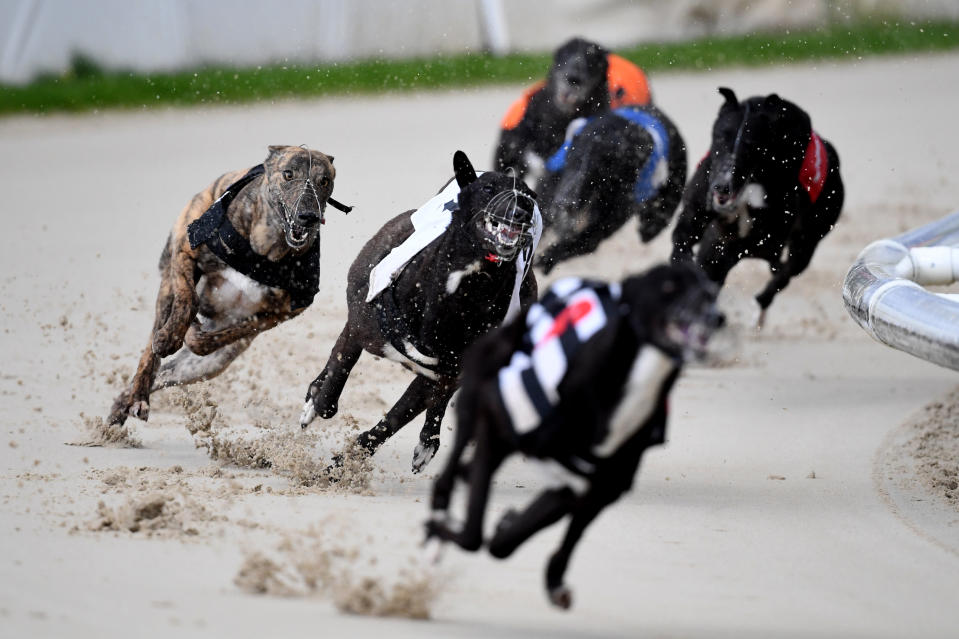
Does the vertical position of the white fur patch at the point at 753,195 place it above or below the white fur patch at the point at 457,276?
above

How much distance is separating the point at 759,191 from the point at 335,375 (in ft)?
6.07

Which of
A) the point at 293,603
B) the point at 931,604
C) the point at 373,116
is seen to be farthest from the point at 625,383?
the point at 373,116

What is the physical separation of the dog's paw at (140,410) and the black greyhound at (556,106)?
2.42 meters

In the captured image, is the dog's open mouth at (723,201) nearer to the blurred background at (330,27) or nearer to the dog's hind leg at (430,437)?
the dog's hind leg at (430,437)

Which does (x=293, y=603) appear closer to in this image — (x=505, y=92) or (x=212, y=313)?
(x=212, y=313)

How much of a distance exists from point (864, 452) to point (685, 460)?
71 cm

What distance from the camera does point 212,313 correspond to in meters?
4.83

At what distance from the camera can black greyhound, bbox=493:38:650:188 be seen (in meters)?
6.58

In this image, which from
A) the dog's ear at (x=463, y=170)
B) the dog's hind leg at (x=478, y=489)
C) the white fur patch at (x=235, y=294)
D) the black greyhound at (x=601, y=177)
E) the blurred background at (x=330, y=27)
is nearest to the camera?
the dog's hind leg at (x=478, y=489)

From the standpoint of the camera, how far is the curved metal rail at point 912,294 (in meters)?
4.35

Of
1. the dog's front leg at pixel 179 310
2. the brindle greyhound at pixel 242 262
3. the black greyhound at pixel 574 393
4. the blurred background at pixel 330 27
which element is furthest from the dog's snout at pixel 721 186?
the blurred background at pixel 330 27

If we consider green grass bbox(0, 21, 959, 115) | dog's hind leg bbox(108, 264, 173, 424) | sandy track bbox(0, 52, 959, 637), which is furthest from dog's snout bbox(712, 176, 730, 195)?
green grass bbox(0, 21, 959, 115)

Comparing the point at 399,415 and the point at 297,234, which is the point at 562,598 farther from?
the point at 297,234

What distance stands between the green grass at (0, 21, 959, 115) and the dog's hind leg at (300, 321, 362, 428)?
765 centimetres
